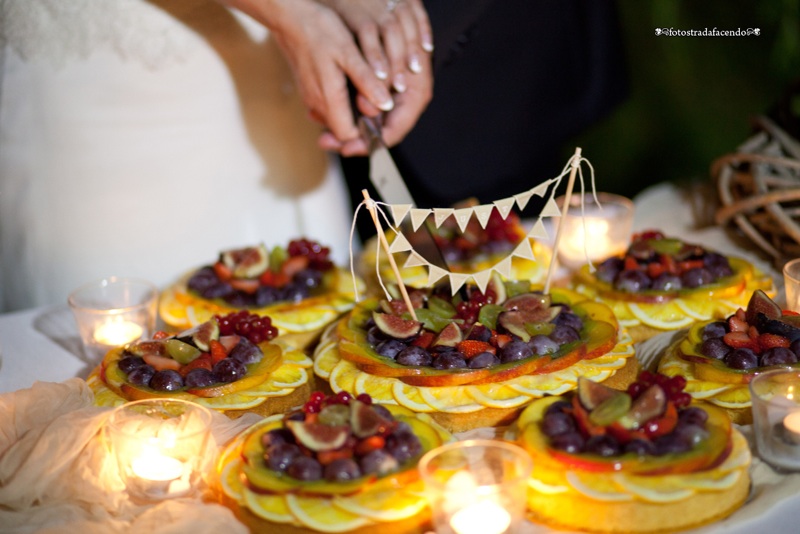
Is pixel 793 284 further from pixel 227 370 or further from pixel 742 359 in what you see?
pixel 227 370

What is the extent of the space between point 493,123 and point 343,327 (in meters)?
2.63

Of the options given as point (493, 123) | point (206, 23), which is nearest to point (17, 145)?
point (206, 23)

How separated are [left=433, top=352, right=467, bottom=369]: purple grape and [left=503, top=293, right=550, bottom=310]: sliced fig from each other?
1.00 ft

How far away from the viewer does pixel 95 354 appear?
8.87ft

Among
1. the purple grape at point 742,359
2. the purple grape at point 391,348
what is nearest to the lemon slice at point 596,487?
the purple grape at point 742,359

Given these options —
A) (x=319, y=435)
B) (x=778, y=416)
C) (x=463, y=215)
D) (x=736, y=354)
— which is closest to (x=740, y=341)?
(x=736, y=354)

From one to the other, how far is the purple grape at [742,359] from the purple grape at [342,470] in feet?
3.40

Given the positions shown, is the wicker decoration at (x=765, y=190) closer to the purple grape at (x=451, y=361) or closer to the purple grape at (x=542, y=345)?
the purple grape at (x=542, y=345)

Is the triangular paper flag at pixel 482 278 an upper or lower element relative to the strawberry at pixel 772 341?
upper

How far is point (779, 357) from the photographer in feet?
7.16

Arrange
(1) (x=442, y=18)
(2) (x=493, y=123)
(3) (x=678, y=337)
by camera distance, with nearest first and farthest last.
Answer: (3) (x=678, y=337) → (1) (x=442, y=18) → (2) (x=493, y=123)

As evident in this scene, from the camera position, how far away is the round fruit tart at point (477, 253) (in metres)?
3.24

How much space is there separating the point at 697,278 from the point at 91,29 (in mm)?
2418

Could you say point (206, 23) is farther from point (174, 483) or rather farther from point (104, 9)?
point (174, 483)
